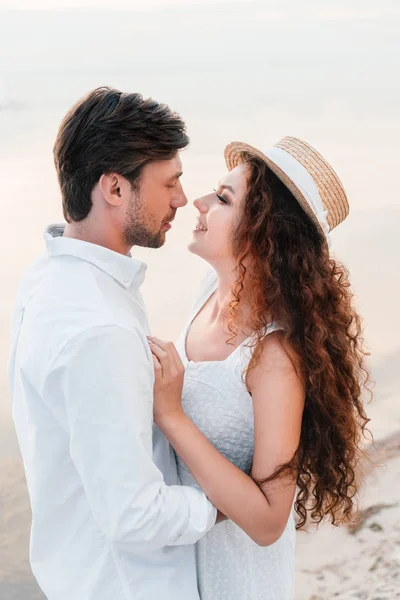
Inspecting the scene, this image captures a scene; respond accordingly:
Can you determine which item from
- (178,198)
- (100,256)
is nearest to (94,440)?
(100,256)

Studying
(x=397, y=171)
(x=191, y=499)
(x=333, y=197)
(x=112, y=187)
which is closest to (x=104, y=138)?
(x=112, y=187)

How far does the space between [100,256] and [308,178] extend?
1.88ft

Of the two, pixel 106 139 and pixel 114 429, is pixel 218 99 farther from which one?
pixel 114 429

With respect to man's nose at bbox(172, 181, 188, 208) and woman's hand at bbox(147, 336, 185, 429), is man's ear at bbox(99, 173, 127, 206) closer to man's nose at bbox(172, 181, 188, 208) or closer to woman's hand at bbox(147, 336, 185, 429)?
man's nose at bbox(172, 181, 188, 208)

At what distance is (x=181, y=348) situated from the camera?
2.12 metres

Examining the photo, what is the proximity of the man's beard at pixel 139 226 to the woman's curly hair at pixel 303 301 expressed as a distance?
305 mm

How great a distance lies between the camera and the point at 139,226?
5.56 ft

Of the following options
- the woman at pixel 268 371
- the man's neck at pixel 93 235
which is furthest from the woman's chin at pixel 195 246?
the man's neck at pixel 93 235

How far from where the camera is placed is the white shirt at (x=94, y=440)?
4.68 ft

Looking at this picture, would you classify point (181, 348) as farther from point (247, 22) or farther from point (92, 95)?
point (247, 22)

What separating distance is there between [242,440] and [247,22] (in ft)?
32.3

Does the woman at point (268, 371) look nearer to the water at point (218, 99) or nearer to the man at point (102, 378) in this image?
the man at point (102, 378)

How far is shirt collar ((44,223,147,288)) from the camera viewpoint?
1602 mm

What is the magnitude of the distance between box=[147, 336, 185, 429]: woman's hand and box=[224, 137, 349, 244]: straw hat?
1.62 ft
